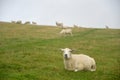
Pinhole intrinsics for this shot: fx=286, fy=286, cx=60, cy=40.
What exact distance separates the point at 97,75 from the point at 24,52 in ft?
31.8

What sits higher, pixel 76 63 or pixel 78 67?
pixel 76 63

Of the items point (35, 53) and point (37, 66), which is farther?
point (35, 53)

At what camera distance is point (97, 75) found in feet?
60.4

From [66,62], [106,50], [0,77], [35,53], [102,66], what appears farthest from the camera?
[106,50]

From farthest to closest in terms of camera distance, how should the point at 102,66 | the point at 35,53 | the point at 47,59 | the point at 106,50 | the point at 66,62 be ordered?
the point at 106,50 < the point at 35,53 < the point at 47,59 < the point at 102,66 < the point at 66,62

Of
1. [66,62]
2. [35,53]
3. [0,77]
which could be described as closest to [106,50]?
[35,53]

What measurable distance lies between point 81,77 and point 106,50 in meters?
12.9

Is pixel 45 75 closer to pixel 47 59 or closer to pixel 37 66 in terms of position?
pixel 37 66

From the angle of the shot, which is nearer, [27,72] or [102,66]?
[27,72]

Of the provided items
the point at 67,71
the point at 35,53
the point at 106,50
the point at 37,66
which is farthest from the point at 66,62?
the point at 106,50

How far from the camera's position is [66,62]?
1964 cm

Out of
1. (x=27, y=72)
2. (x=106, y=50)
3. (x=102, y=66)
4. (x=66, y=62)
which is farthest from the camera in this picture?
(x=106, y=50)

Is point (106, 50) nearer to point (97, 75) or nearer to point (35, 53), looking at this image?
point (35, 53)

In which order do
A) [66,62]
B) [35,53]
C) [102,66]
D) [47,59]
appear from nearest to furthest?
[66,62] → [102,66] → [47,59] → [35,53]
